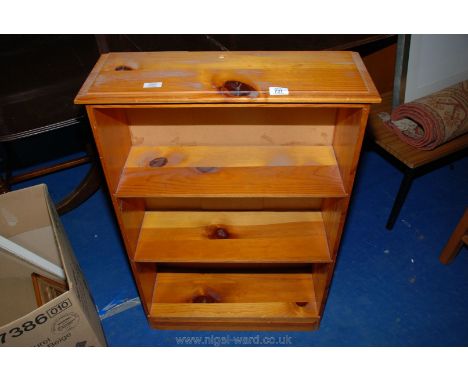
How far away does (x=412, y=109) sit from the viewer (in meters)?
2.06

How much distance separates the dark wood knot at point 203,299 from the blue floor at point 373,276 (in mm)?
165

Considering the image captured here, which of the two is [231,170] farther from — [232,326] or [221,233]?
[232,326]

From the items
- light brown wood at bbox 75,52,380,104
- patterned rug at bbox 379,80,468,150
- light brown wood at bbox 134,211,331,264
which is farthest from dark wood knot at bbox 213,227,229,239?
patterned rug at bbox 379,80,468,150

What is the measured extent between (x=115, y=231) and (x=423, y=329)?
68.0 inches

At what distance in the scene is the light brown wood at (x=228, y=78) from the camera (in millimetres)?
1096

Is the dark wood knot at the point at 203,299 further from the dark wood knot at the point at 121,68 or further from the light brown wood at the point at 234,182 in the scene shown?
the dark wood knot at the point at 121,68

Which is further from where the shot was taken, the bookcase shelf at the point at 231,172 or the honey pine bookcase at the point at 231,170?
the bookcase shelf at the point at 231,172

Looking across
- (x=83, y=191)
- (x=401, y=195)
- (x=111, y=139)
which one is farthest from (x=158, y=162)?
(x=401, y=195)

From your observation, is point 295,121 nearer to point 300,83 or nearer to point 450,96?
point 300,83

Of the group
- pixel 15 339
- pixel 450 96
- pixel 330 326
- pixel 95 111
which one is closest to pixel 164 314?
pixel 15 339

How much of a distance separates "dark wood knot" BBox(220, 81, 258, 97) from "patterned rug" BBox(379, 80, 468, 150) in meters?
1.25

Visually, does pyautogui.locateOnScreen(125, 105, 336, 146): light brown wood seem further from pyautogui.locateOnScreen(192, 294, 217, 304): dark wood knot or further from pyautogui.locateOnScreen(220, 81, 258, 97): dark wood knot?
pyautogui.locateOnScreen(192, 294, 217, 304): dark wood knot

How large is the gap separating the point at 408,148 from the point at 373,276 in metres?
0.70

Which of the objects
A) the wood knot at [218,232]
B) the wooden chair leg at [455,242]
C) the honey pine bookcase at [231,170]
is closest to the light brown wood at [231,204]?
the honey pine bookcase at [231,170]
